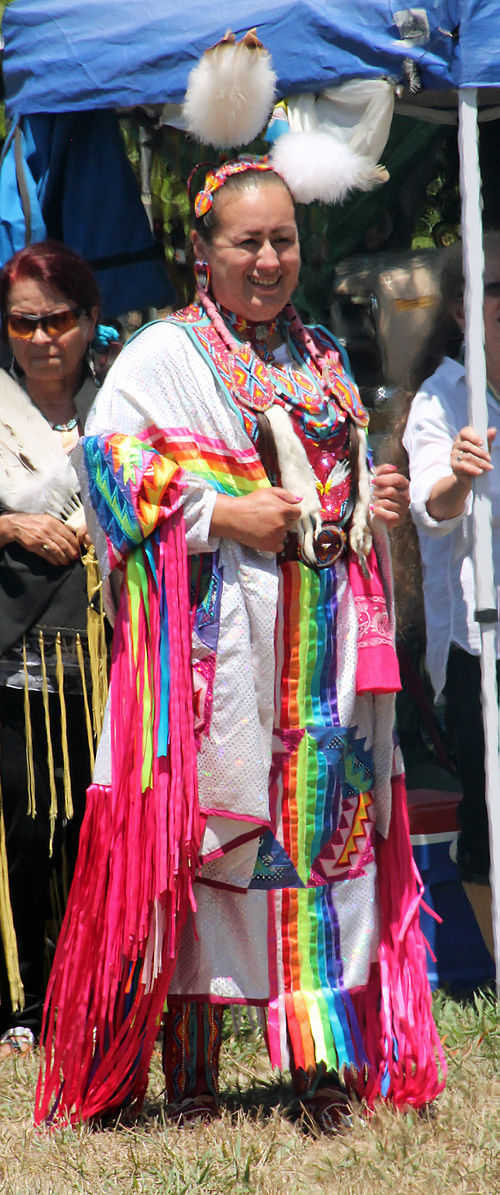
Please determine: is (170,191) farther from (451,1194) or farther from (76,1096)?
(451,1194)

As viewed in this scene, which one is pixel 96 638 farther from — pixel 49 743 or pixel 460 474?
pixel 460 474

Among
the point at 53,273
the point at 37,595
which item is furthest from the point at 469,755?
the point at 53,273

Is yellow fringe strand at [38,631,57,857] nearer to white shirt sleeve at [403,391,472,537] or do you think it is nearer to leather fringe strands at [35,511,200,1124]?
Answer: leather fringe strands at [35,511,200,1124]

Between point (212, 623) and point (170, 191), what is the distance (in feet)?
5.37

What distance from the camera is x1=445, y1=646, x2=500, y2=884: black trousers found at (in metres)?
3.43

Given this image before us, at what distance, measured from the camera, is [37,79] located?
10.9 ft

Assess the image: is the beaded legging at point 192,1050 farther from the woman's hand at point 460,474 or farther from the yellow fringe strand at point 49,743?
the woman's hand at point 460,474

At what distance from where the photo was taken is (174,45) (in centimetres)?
314

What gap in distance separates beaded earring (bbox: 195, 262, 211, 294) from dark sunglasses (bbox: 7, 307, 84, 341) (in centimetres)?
70

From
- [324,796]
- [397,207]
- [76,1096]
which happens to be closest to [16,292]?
[397,207]

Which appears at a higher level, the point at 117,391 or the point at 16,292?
the point at 16,292

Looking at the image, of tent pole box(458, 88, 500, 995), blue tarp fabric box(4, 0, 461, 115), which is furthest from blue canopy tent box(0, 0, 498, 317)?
tent pole box(458, 88, 500, 995)

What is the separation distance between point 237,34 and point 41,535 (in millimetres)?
1211

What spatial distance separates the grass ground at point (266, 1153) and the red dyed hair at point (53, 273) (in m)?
1.84
